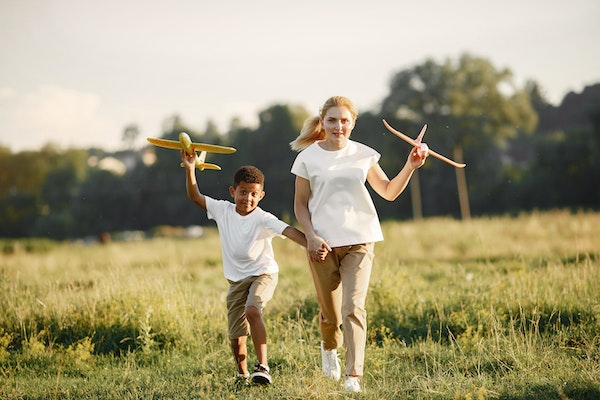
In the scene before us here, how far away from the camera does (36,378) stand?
5387mm

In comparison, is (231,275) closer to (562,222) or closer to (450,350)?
(450,350)

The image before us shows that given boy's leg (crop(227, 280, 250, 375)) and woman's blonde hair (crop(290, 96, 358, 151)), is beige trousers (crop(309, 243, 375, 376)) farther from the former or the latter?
woman's blonde hair (crop(290, 96, 358, 151))

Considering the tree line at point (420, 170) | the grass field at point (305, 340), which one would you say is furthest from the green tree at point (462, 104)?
the grass field at point (305, 340)

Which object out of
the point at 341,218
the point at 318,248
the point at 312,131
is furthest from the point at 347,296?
the point at 312,131

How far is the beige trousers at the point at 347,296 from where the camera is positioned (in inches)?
177

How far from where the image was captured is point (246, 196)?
4781 mm

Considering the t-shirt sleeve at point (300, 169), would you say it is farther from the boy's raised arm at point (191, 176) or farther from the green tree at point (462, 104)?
the green tree at point (462, 104)

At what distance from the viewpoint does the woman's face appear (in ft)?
15.5

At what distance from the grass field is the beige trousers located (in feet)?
0.89

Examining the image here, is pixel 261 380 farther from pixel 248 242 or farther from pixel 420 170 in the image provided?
pixel 420 170

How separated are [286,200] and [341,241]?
4041 cm

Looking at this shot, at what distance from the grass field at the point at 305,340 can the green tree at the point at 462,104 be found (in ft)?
87.1

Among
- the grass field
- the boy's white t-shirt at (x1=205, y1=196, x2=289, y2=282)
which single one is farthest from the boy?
the grass field

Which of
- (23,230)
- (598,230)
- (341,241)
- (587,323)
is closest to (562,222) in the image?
(598,230)
